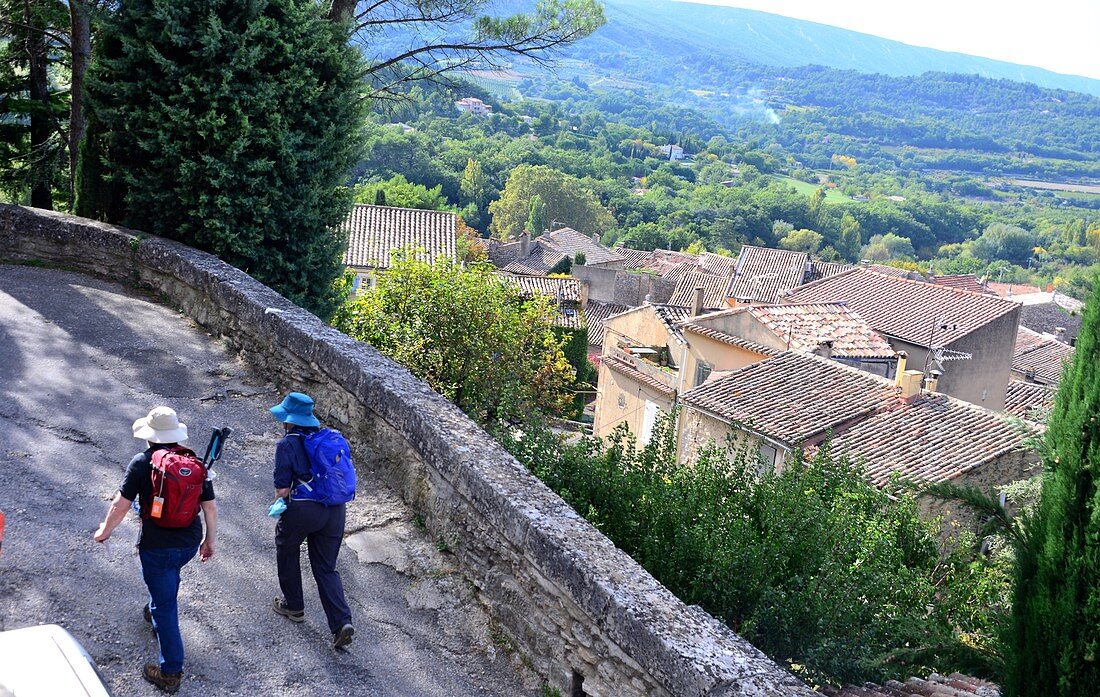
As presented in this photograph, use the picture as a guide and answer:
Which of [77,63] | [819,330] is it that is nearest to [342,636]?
[77,63]

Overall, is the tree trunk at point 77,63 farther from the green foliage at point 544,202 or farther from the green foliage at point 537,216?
the green foliage at point 544,202

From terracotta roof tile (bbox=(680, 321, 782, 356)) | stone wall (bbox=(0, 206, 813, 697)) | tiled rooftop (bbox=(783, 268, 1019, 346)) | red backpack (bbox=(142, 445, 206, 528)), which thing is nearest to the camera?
stone wall (bbox=(0, 206, 813, 697))

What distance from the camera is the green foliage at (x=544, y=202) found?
337ft

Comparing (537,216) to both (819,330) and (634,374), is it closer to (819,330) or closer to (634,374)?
(634,374)

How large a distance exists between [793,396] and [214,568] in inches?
625

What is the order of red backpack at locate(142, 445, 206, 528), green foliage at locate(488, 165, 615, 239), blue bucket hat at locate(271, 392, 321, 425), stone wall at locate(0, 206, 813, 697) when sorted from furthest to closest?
green foliage at locate(488, 165, 615, 239) → blue bucket hat at locate(271, 392, 321, 425) → red backpack at locate(142, 445, 206, 528) → stone wall at locate(0, 206, 813, 697)

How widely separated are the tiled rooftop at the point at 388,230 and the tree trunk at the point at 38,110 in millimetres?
14309

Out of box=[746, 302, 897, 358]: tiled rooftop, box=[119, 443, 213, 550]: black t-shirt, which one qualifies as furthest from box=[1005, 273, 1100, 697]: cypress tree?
box=[746, 302, 897, 358]: tiled rooftop

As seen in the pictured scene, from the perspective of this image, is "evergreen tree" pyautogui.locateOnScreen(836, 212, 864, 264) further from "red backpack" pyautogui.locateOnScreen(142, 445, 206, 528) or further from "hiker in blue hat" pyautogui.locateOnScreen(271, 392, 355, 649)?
"red backpack" pyautogui.locateOnScreen(142, 445, 206, 528)

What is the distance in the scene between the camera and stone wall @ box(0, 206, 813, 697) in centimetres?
398

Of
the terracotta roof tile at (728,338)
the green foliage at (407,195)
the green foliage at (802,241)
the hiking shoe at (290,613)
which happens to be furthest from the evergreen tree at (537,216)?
the hiking shoe at (290,613)

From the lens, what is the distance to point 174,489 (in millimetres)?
4156

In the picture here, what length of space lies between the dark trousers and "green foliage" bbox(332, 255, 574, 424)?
495 centimetres

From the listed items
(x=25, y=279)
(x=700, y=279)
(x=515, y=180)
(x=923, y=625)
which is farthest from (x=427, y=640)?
(x=515, y=180)
